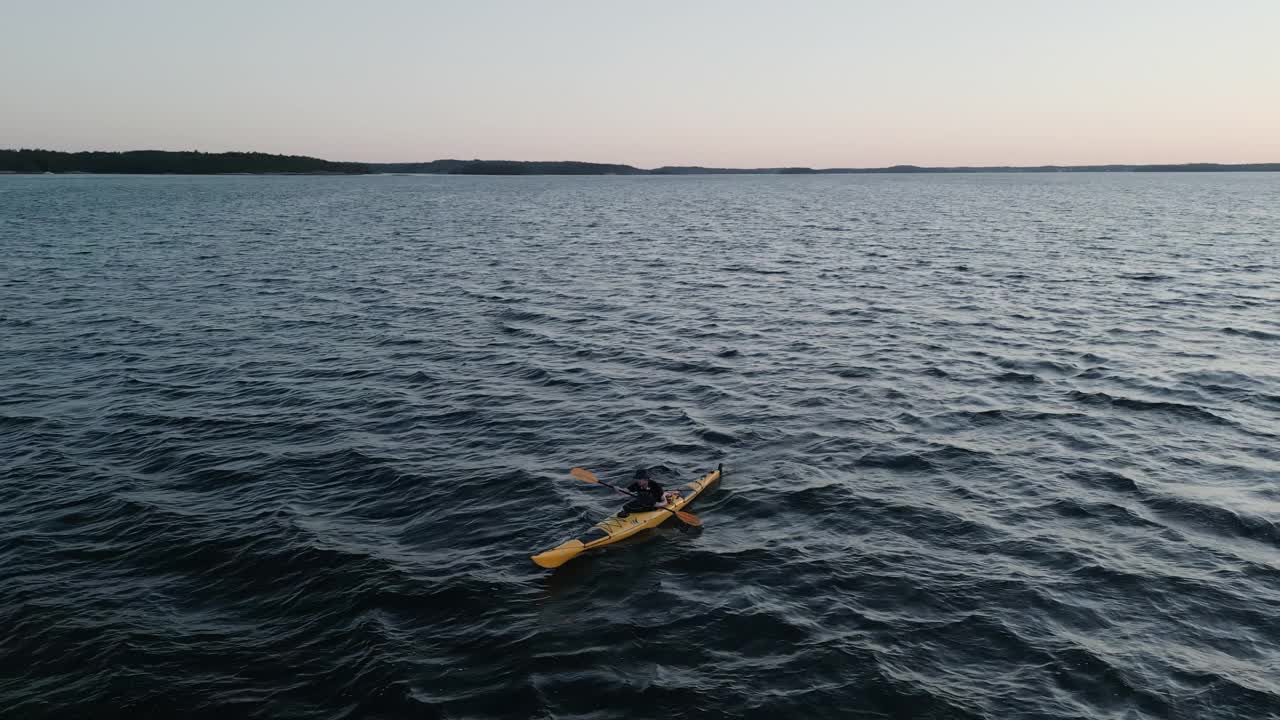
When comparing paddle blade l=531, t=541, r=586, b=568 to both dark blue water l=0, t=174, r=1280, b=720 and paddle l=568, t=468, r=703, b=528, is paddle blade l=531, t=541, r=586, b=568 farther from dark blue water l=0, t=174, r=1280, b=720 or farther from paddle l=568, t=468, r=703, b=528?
paddle l=568, t=468, r=703, b=528

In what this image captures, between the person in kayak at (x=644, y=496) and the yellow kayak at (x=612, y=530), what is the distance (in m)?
0.13

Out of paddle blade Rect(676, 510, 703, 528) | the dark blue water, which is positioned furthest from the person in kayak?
the dark blue water

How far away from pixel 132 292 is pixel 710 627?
4888 centimetres

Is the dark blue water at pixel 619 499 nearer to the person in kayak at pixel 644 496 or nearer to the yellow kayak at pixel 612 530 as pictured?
the yellow kayak at pixel 612 530

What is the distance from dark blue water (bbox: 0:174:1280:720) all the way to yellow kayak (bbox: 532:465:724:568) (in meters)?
0.47

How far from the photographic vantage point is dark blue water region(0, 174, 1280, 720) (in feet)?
47.4

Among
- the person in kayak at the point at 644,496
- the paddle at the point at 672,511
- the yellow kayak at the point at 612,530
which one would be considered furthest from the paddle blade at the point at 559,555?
the paddle at the point at 672,511

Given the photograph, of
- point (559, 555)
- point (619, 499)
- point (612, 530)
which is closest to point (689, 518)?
point (612, 530)

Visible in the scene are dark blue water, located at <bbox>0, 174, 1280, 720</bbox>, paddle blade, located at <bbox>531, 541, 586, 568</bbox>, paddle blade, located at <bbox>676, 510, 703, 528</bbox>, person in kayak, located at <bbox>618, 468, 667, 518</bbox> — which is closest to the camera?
dark blue water, located at <bbox>0, 174, 1280, 720</bbox>

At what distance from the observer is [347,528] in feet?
65.2

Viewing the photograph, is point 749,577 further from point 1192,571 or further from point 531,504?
point 1192,571

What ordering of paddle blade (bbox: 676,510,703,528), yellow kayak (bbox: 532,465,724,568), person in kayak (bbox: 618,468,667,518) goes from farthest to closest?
person in kayak (bbox: 618,468,667,518)
paddle blade (bbox: 676,510,703,528)
yellow kayak (bbox: 532,465,724,568)

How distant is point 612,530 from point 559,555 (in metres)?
1.86

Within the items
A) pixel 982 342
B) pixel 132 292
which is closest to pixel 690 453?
pixel 982 342
